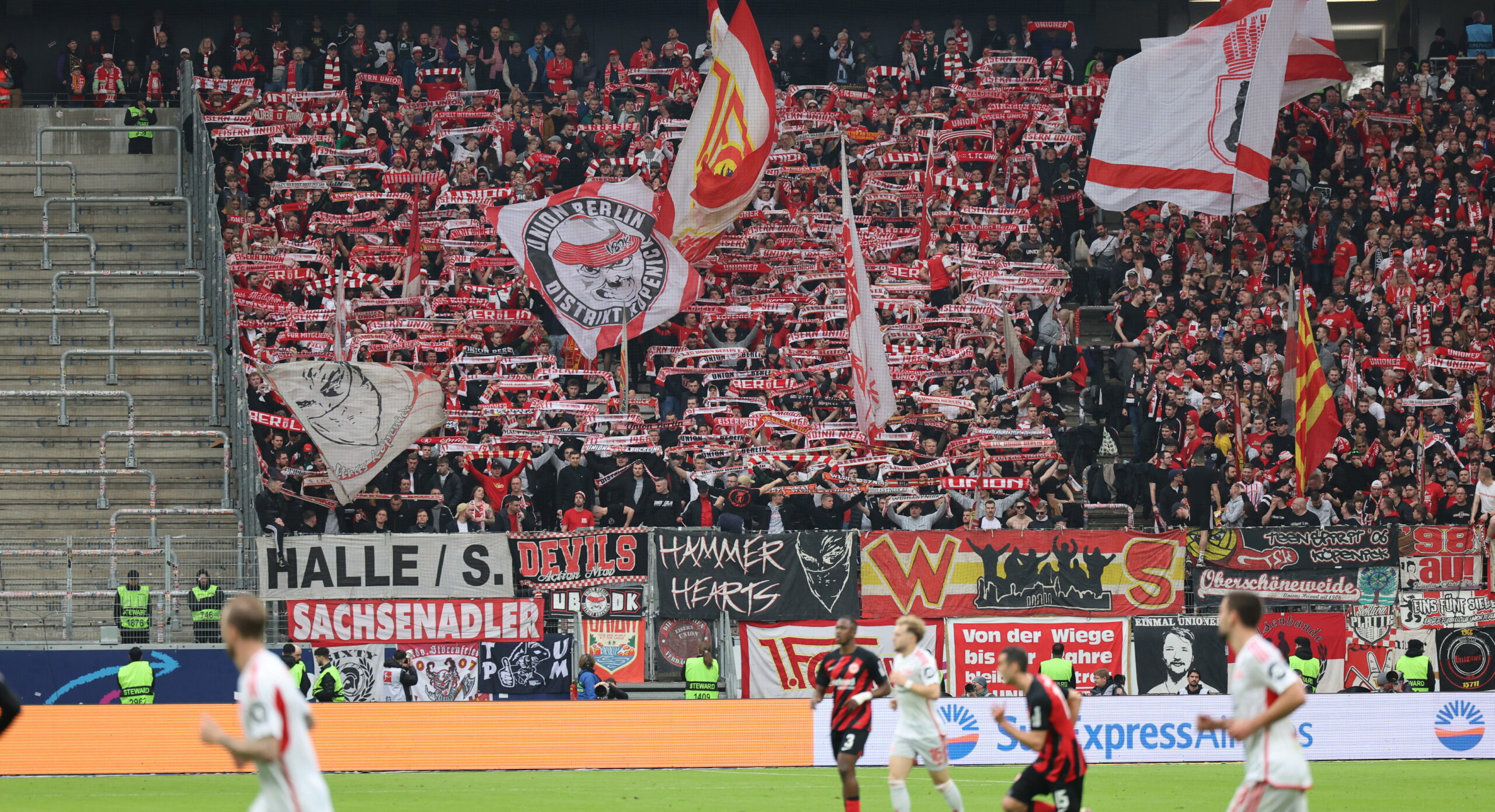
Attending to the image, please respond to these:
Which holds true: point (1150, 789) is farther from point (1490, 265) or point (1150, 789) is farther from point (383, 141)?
point (383, 141)

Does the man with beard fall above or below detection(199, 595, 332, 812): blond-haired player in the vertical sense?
below

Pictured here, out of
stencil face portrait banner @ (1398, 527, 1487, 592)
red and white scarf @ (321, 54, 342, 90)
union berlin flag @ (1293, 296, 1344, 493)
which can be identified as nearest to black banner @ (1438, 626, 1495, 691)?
stencil face portrait banner @ (1398, 527, 1487, 592)

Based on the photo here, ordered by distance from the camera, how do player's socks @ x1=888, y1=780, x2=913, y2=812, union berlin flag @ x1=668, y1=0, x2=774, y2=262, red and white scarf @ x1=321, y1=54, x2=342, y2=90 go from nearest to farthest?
player's socks @ x1=888, y1=780, x2=913, y2=812 → union berlin flag @ x1=668, y1=0, x2=774, y2=262 → red and white scarf @ x1=321, y1=54, x2=342, y2=90

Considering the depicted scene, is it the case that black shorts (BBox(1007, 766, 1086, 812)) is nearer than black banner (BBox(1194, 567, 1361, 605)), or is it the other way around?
black shorts (BBox(1007, 766, 1086, 812))

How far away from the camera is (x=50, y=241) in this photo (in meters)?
30.2

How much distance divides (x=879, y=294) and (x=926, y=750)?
57.2 feet

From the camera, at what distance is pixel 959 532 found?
77.9ft

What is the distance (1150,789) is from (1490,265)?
51.2ft

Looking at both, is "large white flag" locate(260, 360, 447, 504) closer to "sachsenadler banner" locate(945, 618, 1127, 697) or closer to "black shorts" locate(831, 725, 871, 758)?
"sachsenadler banner" locate(945, 618, 1127, 697)

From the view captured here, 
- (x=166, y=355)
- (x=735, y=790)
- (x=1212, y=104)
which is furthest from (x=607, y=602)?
(x=1212, y=104)

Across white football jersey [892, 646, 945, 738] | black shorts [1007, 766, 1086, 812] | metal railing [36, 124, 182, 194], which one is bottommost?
black shorts [1007, 766, 1086, 812]

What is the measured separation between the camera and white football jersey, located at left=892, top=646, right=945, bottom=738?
1325 centimetres

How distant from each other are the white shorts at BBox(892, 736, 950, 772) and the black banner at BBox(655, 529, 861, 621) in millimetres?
10142

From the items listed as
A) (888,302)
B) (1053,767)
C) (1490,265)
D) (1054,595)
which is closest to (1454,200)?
(1490,265)
